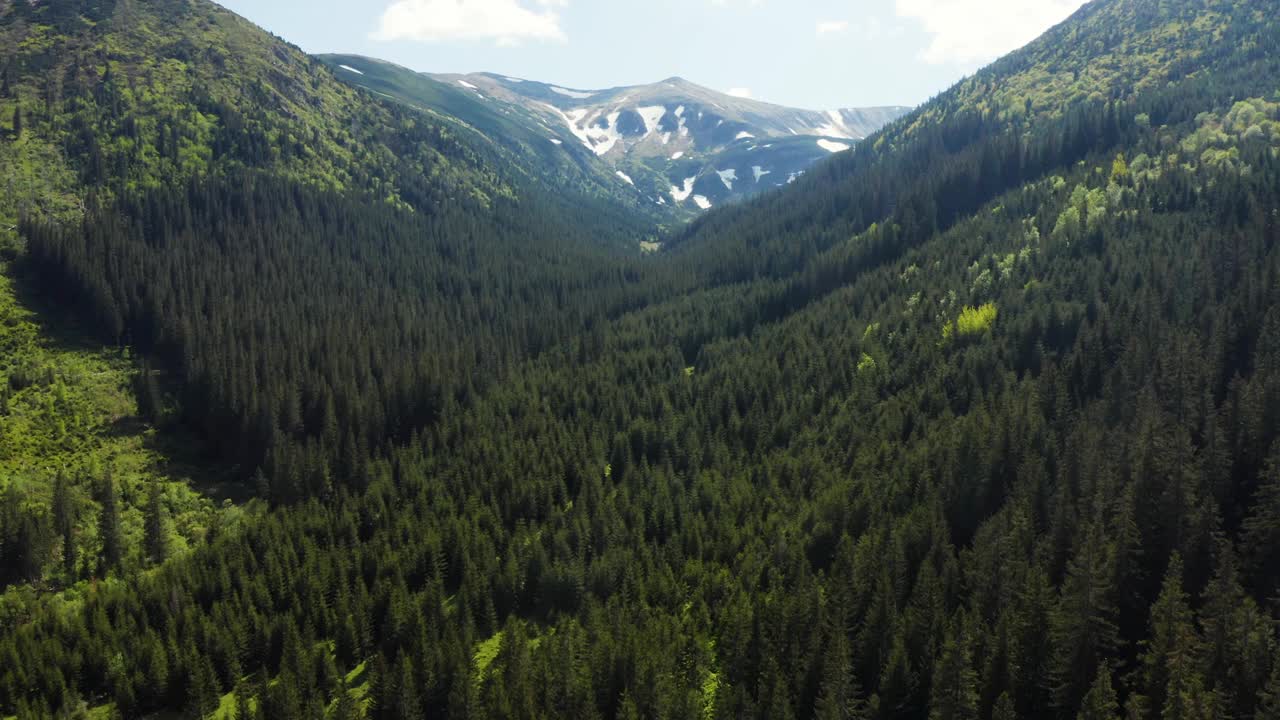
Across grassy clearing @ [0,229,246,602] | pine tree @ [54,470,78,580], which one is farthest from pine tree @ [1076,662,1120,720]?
pine tree @ [54,470,78,580]

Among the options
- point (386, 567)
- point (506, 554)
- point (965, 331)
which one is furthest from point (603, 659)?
point (965, 331)

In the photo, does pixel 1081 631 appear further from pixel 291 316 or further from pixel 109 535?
pixel 291 316

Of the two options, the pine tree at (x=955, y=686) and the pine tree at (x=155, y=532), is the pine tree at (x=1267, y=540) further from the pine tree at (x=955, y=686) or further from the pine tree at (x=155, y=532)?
the pine tree at (x=155, y=532)

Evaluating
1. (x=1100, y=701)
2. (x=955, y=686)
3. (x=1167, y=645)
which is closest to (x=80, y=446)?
(x=955, y=686)

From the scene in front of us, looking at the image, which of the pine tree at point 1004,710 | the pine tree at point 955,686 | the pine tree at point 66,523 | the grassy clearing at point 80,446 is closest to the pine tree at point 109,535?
the grassy clearing at point 80,446

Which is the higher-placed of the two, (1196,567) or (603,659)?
(1196,567)

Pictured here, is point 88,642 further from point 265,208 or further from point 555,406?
point 265,208
